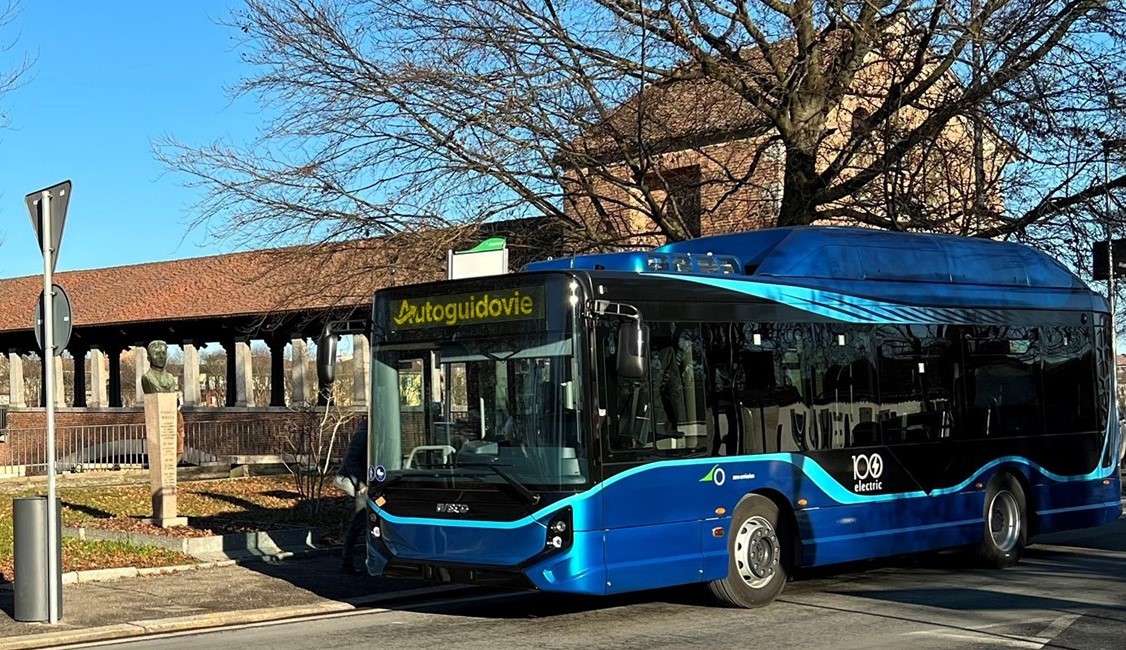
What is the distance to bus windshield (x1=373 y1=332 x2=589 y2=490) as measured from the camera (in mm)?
10148

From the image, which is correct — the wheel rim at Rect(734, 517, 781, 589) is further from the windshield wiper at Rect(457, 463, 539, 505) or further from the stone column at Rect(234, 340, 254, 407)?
the stone column at Rect(234, 340, 254, 407)

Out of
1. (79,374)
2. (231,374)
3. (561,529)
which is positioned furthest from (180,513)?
(79,374)

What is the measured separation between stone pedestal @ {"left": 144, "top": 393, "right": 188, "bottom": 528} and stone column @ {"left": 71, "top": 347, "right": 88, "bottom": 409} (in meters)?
29.6

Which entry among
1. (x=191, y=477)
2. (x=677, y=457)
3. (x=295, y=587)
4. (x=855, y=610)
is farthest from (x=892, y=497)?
A: (x=191, y=477)

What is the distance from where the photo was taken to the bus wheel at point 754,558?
11188mm

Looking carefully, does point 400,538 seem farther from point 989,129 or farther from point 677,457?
point 989,129

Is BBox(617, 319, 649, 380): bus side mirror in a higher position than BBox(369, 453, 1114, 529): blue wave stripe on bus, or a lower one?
higher

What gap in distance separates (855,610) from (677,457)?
1.98m

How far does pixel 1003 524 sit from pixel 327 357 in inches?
287

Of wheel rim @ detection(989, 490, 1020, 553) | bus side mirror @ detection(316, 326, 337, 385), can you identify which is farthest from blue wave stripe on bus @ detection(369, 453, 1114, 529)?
bus side mirror @ detection(316, 326, 337, 385)

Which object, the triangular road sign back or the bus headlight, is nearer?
the bus headlight

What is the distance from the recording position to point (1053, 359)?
14.9 m

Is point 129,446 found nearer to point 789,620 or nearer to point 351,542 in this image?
point 351,542

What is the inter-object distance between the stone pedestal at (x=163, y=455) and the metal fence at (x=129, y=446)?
9.53 m
